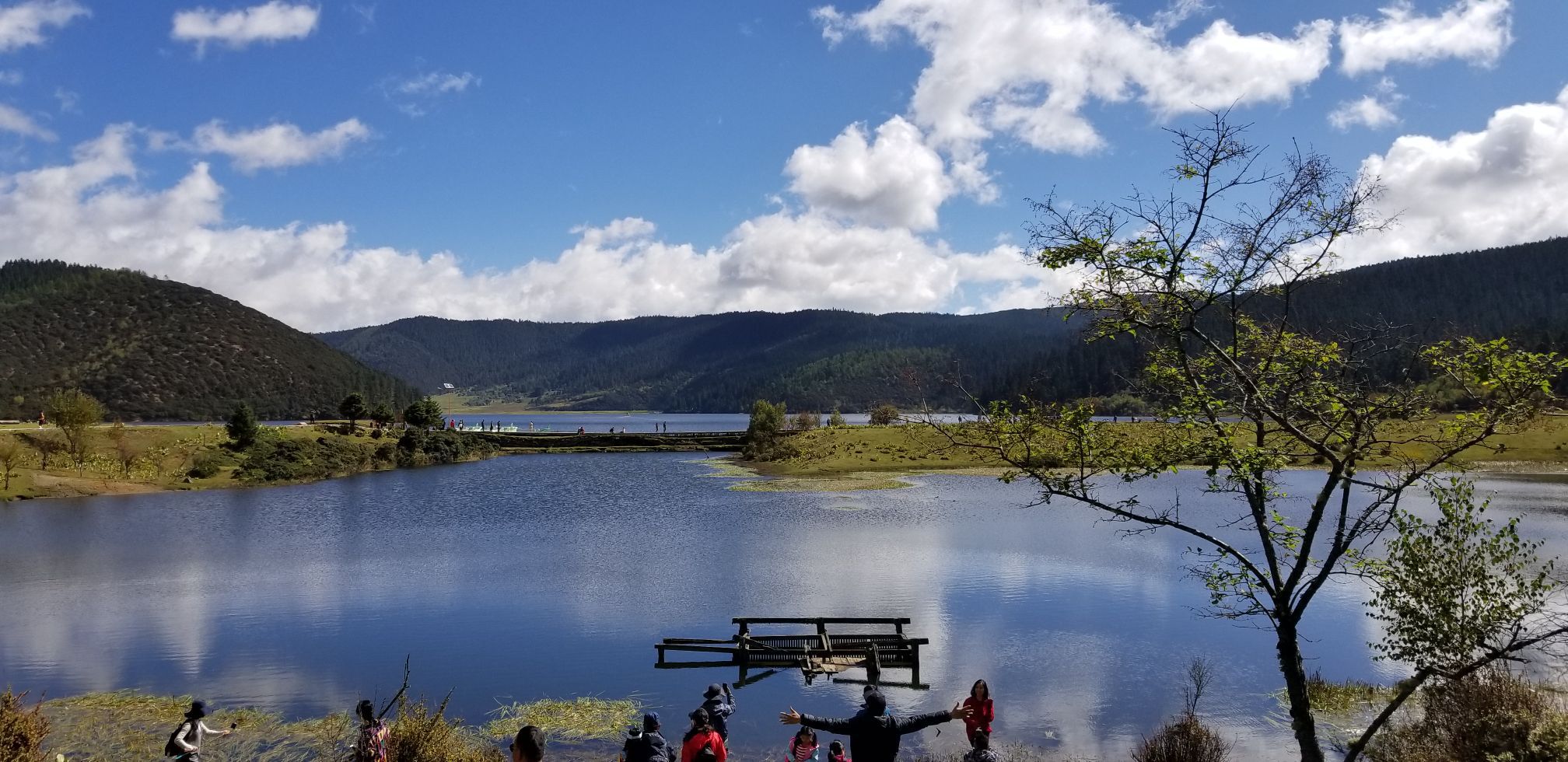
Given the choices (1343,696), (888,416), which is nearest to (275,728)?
(888,416)

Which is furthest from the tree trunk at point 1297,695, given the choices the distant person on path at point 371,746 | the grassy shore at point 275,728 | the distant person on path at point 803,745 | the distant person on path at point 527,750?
the distant person on path at point 371,746

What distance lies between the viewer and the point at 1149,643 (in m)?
28.5

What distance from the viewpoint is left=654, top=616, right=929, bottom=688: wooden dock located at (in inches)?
995

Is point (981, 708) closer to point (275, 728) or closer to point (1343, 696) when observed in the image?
point (1343, 696)

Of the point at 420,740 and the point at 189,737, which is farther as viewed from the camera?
the point at 189,737

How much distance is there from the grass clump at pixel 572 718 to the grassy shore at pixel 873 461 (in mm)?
51034

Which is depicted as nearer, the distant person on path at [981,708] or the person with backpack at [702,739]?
the person with backpack at [702,739]

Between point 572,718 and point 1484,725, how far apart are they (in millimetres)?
19129

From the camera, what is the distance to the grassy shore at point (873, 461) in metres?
83.8

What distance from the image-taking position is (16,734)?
12.7 m

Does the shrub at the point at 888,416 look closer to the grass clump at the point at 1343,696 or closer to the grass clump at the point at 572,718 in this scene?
the grass clump at the point at 572,718

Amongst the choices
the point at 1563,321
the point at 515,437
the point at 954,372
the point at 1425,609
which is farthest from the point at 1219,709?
the point at 1563,321

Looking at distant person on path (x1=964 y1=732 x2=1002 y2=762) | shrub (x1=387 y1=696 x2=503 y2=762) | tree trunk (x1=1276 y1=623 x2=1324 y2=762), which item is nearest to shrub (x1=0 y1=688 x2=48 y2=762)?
shrub (x1=387 y1=696 x2=503 y2=762)

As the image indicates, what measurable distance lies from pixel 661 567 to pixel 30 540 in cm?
3895
